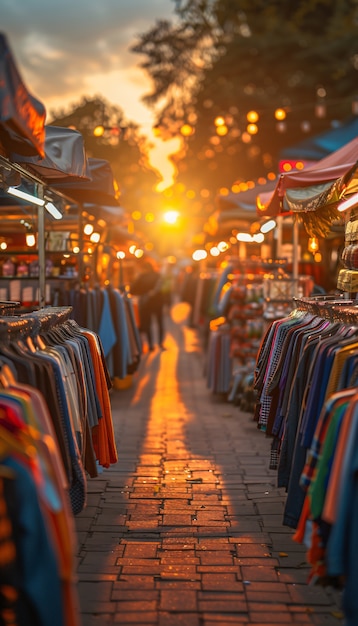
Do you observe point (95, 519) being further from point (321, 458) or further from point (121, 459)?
point (321, 458)

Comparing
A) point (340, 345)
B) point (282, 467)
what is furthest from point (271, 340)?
point (340, 345)

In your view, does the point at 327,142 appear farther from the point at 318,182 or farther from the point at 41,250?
the point at 41,250

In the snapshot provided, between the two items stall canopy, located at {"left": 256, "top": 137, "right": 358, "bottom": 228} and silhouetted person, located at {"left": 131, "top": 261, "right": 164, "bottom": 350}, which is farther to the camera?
silhouetted person, located at {"left": 131, "top": 261, "right": 164, "bottom": 350}

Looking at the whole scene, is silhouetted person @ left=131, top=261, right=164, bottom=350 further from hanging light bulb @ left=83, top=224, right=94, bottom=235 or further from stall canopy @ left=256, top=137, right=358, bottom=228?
stall canopy @ left=256, top=137, right=358, bottom=228

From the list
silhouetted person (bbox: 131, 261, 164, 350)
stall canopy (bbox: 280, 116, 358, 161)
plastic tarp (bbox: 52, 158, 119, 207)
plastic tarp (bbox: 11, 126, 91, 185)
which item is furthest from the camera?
stall canopy (bbox: 280, 116, 358, 161)

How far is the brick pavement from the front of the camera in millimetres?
4066

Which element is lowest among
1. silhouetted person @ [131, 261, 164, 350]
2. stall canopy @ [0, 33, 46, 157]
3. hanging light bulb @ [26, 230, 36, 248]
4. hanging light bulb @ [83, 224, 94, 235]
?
silhouetted person @ [131, 261, 164, 350]

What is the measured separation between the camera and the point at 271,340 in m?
5.96

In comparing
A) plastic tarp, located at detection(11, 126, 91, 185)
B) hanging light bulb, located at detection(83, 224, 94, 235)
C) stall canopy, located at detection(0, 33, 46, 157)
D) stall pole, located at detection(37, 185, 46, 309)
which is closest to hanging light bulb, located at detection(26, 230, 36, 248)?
stall pole, located at detection(37, 185, 46, 309)

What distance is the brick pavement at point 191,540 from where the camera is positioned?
4.07 metres

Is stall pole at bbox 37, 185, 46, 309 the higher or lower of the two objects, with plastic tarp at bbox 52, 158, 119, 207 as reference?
lower

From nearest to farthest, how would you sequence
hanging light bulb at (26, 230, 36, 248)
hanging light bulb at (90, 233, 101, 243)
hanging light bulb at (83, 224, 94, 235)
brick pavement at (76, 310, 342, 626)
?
brick pavement at (76, 310, 342, 626) → hanging light bulb at (26, 230, 36, 248) → hanging light bulb at (83, 224, 94, 235) → hanging light bulb at (90, 233, 101, 243)

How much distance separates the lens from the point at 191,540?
5.17 m

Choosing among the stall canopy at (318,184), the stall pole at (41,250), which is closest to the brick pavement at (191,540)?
the stall pole at (41,250)
